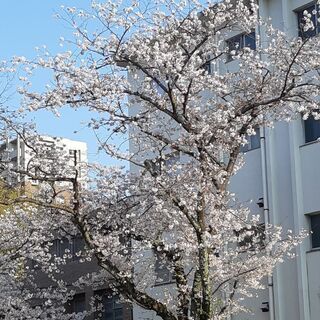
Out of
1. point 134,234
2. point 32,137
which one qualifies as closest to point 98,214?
point 134,234

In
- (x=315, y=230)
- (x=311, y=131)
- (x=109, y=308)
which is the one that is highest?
(x=311, y=131)

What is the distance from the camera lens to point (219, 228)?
1520cm

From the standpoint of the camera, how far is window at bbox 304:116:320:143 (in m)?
23.4

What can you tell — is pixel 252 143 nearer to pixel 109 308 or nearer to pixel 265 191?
pixel 265 191

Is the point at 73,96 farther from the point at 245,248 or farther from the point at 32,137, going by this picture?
the point at 245,248

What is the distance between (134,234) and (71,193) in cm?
201

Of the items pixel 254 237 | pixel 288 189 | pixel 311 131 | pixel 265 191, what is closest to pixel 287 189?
pixel 288 189

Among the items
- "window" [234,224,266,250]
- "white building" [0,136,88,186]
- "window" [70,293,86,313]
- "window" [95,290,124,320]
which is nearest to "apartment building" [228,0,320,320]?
"window" [234,224,266,250]

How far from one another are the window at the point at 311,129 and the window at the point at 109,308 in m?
12.0

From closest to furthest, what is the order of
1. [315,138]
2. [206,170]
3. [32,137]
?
1. [206,170]
2. [32,137]
3. [315,138]

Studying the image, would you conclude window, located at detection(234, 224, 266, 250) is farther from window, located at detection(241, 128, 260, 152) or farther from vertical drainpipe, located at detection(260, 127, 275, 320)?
window, located at detection(241, 128, 260, 152)

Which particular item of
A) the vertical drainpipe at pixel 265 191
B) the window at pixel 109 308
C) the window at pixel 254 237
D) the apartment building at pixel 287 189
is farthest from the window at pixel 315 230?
the window at pixel 109 308

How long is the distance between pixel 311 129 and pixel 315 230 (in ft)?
9.71

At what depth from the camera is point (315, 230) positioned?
75.9 ft
